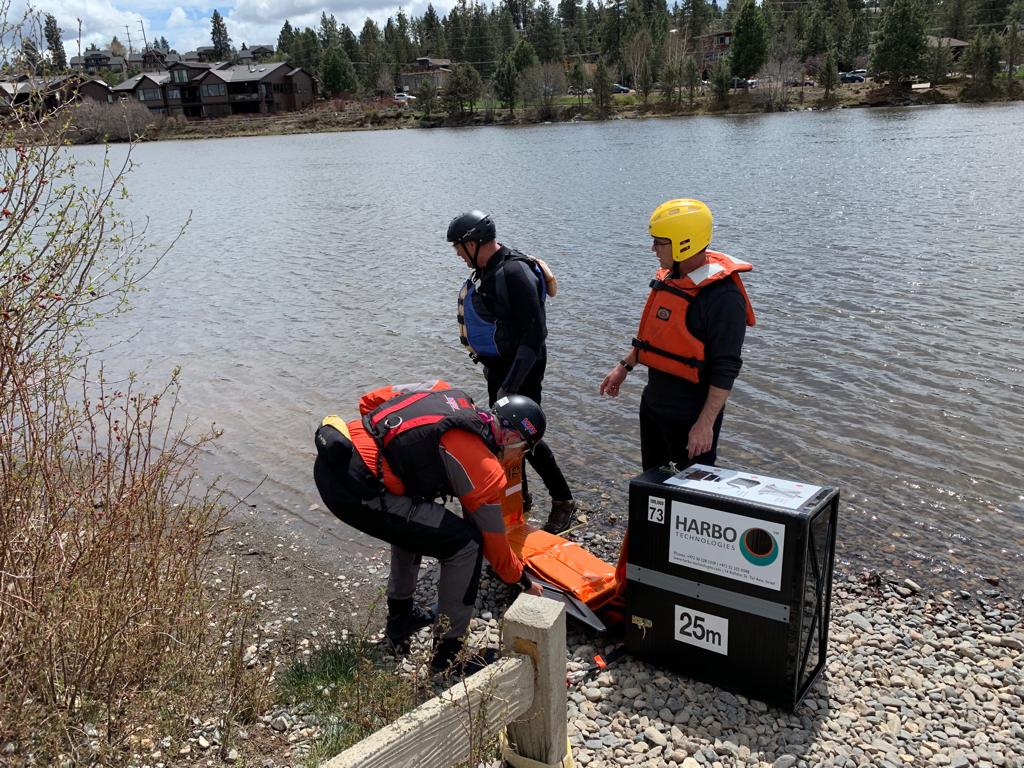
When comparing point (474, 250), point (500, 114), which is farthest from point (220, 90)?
point (474, 250)

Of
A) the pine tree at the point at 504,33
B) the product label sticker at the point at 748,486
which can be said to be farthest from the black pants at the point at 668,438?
the pine tree at the point at 504,33

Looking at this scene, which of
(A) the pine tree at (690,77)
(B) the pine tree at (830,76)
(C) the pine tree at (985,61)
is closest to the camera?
(C) the pine tree at (985,61)

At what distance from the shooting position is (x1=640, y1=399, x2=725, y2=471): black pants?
16.6ft

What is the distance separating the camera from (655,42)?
115688 mm

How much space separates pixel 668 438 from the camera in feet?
17.1

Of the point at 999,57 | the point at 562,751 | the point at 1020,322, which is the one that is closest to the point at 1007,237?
the point at 1020,322

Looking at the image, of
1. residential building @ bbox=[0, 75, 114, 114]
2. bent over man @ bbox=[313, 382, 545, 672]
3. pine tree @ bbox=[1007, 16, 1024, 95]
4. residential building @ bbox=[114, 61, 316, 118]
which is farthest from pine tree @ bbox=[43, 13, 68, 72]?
residential building @ bbox=[114, 61, 316, 118]

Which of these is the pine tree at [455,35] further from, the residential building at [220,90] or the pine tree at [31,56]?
the pine tree at [31,56]

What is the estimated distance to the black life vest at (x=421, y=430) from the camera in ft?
13.4

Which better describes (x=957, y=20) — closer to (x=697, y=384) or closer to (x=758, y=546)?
(x=697, y=384)

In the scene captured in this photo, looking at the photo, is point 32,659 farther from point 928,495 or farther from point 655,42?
point 655,42

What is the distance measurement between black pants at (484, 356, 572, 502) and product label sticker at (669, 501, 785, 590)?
2.04 m

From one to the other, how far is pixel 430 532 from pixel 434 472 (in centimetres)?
36

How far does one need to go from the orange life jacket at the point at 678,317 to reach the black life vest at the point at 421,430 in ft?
4.53
